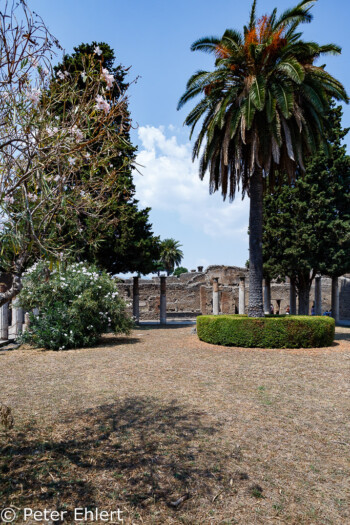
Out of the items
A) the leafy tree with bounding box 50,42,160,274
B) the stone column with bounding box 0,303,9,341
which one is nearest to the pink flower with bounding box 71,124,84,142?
the stone column with bounding box 0,303,9,341

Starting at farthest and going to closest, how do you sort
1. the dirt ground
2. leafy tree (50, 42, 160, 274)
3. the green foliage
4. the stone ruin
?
the stone ruin
the green foliage
leafy tree (50, 42, 160, 274)
the dirt ground

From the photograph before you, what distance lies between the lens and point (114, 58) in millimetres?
20203

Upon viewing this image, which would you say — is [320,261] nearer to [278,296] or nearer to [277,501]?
[278,296]

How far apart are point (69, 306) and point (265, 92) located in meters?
9.60

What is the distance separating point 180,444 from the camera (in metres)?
4.62

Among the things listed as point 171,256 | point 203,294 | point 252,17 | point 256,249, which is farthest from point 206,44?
point 171,256

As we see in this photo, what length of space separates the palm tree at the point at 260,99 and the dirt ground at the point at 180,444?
656 cm

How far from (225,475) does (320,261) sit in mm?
17723

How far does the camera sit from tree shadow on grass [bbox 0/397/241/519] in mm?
3428

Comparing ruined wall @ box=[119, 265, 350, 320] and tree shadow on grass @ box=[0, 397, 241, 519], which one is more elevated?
ruined wall @ box=[119, 265, 350, 320]

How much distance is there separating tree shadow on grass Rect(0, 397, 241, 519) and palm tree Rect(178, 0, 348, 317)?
8851 mm

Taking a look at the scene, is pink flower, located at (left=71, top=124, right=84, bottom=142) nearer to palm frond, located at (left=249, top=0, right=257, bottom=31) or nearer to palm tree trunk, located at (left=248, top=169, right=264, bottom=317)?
palm tree trunk, located at (left=248, top=169, right=264, bottom=317)

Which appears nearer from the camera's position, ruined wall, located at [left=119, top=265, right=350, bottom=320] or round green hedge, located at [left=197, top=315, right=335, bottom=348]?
round green hedge, located at [left=197, top=315, right=335, bottom=348]

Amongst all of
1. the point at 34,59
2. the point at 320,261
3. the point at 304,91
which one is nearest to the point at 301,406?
the point at 34,59
